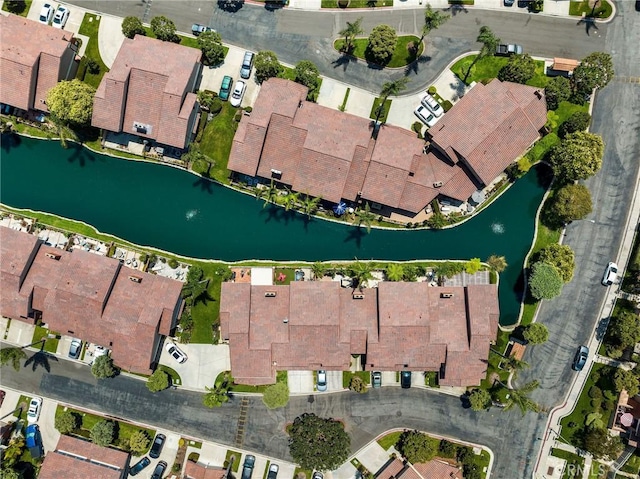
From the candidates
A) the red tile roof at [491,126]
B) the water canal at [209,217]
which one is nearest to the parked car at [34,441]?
the water canal at [209,217]

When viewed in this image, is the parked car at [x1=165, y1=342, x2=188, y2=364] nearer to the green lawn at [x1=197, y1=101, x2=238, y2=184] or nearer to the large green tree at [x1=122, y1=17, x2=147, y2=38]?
the green lawn at [x1=197, y1=101, x2=238, y2=184]

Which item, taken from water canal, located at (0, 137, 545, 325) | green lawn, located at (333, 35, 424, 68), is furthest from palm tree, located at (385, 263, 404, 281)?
green lawn, located at (333, 35, 424, 68)

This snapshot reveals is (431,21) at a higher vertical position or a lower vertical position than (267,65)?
higher

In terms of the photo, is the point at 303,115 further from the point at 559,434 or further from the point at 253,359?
the point at 559,434

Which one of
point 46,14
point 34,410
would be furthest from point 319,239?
point 46,14

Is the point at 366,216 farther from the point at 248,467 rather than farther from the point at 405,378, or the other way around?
the point at 248,467

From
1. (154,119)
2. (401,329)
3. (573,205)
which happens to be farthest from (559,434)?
(154,119)
